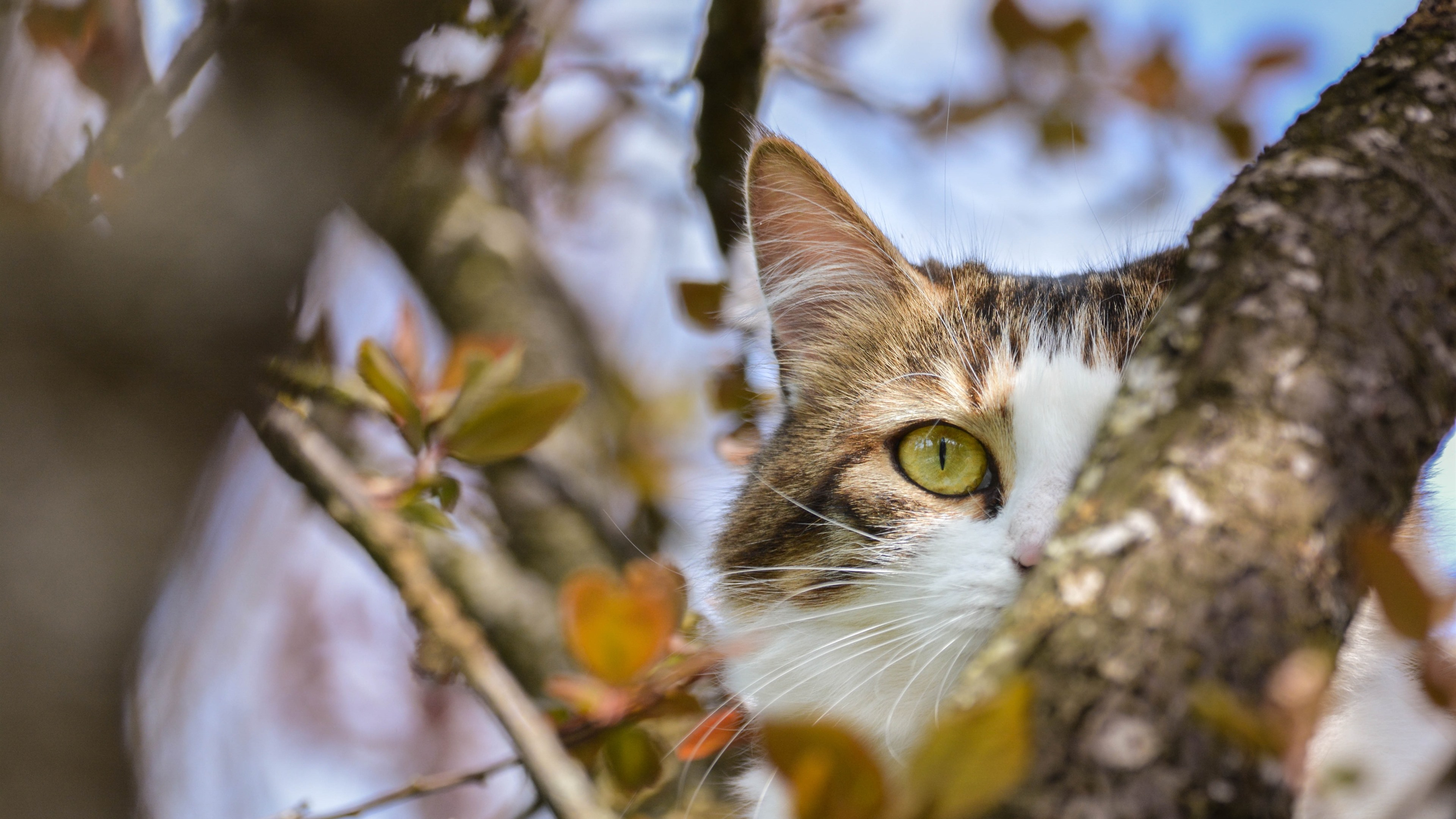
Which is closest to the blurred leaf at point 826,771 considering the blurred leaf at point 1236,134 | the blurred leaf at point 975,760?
the blurred leaf at point 975,760

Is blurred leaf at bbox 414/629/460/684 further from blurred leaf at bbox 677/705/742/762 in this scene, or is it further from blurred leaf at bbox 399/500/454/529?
blurred leaf at bbox 677/705/742/762

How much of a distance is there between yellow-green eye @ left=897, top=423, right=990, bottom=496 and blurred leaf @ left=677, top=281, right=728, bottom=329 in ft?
1.96

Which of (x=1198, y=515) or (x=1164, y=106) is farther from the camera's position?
(x=1164, y=106)

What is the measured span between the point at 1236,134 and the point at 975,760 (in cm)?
227

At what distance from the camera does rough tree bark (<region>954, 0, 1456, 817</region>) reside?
1.50 ft

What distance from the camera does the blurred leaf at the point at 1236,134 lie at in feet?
7.25

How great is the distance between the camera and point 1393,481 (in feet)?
1.87

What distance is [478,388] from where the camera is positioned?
→ 3.53 feet

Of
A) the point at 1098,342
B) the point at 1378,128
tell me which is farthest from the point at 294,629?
the point at 1378,128

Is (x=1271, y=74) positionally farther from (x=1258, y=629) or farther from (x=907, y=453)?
(x=1258, y=629)

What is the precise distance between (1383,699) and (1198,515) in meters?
0.80

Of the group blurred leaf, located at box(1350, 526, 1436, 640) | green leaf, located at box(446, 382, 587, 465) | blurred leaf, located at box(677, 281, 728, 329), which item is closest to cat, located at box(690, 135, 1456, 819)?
blurred leaf, located at box(677, 281, 728, 329)

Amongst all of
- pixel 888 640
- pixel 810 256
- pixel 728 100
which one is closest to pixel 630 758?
pixel 888 640

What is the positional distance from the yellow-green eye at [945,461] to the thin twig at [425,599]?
638mm
